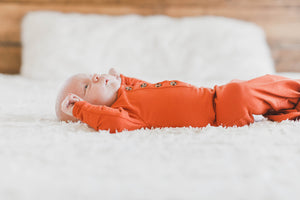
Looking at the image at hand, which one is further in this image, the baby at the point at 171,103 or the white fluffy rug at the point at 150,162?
the baby at the point at 171,103

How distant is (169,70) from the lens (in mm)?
1707

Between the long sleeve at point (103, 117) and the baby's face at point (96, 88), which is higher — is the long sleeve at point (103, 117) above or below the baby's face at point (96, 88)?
below

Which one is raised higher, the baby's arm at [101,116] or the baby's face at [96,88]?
the baby's face at [96,88]

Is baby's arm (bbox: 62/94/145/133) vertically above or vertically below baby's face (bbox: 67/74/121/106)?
below

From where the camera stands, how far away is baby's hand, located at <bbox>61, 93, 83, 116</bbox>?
867 mm

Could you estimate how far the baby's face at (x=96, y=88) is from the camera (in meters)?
0.92

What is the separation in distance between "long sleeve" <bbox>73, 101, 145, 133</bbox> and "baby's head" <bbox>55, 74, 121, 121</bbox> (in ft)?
0.23

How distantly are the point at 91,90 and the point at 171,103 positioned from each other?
243mm

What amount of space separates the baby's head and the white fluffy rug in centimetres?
8

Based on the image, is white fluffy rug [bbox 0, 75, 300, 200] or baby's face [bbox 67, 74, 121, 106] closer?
white fluffy rug [bbox 0, 75, 300, 200]

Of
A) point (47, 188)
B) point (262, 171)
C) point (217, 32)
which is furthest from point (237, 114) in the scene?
point (217, 32)

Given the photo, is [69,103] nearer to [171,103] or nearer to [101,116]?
[101,116]

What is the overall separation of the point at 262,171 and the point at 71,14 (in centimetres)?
157

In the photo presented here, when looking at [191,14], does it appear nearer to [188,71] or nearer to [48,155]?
[188,71]
